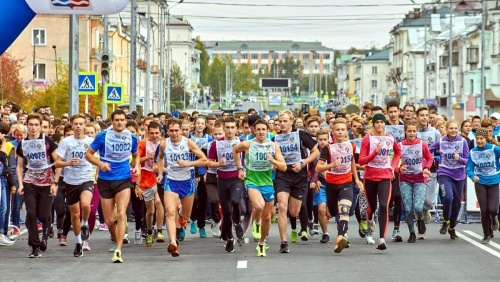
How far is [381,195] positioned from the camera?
17312 millimetres

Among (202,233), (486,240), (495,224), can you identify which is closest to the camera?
(486,240)

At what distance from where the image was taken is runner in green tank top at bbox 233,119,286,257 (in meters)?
16.5

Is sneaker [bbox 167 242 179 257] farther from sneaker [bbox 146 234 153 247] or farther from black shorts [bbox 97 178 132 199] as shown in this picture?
sneaker [bbox 146 234 153 247]

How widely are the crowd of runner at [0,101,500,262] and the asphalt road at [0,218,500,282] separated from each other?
0.26 meters

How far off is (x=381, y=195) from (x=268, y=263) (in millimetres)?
Result: 2615

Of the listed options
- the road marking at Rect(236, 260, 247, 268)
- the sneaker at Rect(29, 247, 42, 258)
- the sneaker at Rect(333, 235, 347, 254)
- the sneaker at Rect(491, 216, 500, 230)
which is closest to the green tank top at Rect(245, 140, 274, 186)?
the sneaker at Rect(333, 235, 347, 254)

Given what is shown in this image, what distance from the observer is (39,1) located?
38.8 ft

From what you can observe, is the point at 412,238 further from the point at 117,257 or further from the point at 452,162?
the point at 117,257

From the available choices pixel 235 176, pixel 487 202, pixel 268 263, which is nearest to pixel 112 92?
pixel 235 176

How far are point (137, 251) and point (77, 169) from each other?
1510mm

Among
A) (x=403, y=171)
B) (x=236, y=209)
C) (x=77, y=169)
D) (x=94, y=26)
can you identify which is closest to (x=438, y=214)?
(x=403, y=171)

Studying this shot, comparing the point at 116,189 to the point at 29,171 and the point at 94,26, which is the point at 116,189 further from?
the point at 94,26

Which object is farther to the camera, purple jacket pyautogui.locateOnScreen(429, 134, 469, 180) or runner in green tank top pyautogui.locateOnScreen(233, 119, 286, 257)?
purple jacket pyautogui.locateOnScreen(429, 134, 469, 180)

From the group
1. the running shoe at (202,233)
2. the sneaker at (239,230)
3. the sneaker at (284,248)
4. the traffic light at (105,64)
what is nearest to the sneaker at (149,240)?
the sneaker at (239,230)
